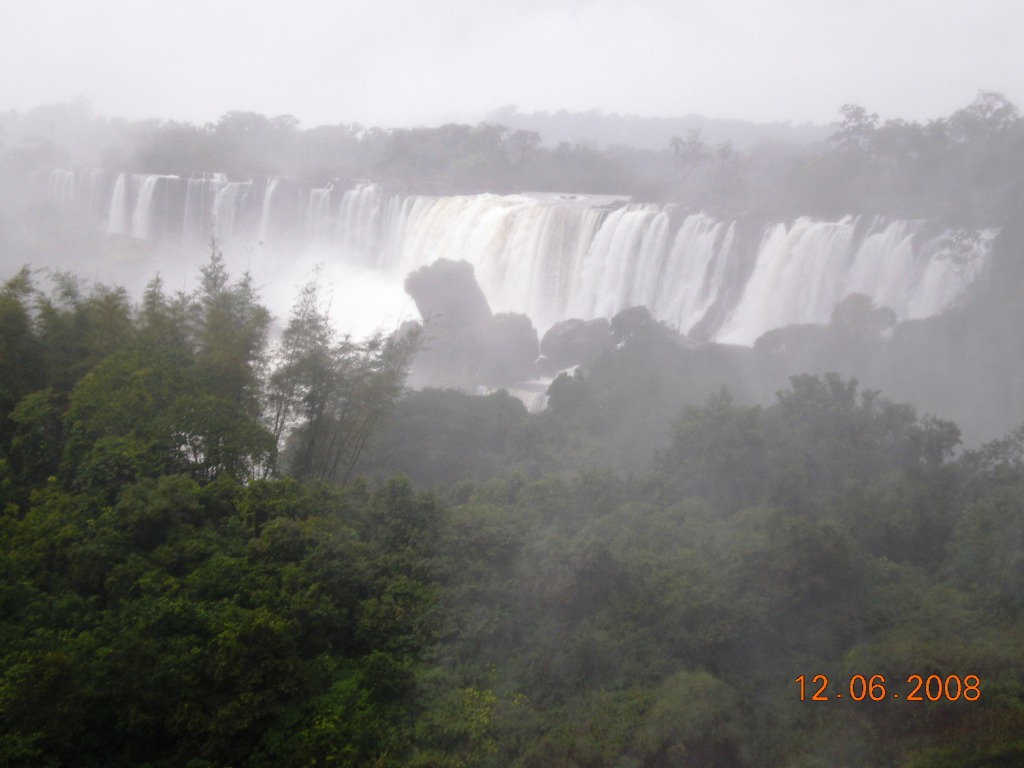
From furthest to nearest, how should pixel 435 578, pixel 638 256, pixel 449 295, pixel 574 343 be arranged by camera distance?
pixel 638 256 → pixel 449 295 → pixel 574 343 → pixel 435 578

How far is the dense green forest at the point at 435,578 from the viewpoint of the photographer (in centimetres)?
524

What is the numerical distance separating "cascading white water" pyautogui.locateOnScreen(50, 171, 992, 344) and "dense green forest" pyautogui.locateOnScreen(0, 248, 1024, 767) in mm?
8535

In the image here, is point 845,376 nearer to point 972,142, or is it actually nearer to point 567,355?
point 567,355

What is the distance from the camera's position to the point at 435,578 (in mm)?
7191

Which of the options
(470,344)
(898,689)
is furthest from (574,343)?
(898,689)

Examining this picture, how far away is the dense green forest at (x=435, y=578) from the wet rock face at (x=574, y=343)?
8.91m

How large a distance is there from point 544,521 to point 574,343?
11.6 meters

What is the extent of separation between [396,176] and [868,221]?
25772 mm

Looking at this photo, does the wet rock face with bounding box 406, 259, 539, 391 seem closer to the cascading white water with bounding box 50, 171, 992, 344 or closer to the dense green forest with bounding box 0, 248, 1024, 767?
the cascading white water with bounding box 50, 171, 992, 344

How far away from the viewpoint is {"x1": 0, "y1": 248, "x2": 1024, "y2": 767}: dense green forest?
5238 millimetres

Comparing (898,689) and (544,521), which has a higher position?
(898,689)

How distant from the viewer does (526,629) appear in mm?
6871

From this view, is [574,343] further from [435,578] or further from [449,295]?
[435,578]

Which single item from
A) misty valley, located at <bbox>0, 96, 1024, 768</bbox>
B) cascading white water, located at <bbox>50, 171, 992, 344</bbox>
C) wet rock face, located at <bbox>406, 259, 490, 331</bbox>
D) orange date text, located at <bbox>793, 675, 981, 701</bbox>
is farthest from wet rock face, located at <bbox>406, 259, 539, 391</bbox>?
orange date text, located at <bbox>793, 675, 981, 701</bbox>
